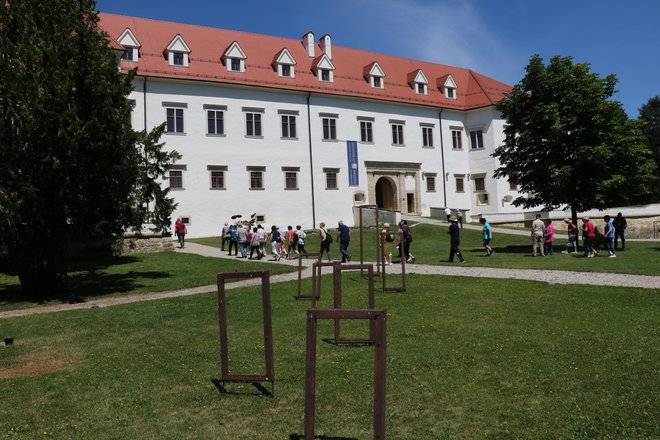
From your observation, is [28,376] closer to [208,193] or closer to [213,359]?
[213,359]

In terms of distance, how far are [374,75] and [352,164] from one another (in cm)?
914

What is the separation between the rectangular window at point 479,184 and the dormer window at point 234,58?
2351cm

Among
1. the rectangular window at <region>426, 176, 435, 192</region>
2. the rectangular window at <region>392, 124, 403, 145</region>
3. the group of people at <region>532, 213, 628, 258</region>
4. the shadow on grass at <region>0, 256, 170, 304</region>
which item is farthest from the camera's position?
the rectangular window at <region>426, 176, 435, 192</region>

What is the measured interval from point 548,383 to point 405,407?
5.94 ft

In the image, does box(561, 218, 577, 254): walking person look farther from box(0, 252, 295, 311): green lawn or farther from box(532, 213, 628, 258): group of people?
Answer: box(0, 252, 295, 311): green lawn

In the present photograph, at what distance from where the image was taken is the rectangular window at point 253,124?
3947 cm

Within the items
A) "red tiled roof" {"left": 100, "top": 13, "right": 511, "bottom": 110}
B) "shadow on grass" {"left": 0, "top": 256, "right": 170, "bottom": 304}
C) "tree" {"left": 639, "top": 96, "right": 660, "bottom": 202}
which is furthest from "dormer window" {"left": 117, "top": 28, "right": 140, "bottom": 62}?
"tree" {"left": 639, "top": 96, "right": 660, "bottom": 202}

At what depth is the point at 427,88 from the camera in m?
50.2

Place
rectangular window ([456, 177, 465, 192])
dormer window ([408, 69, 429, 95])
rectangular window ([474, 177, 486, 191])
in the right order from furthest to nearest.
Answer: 1. rectangular window ([456, 177, 465, 192])
2. dormer window ([408, 69, 429, 95])
3. rectangular window ([474, 177, 486, 191])

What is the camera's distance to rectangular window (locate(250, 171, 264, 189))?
39441 millimetres

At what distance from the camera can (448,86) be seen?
50.9 m

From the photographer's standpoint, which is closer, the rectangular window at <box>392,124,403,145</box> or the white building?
the white building

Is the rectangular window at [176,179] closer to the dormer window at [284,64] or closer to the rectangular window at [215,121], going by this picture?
the rectangular window at [215,121]

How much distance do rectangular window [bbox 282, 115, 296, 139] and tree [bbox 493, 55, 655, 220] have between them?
1885 centimetres
